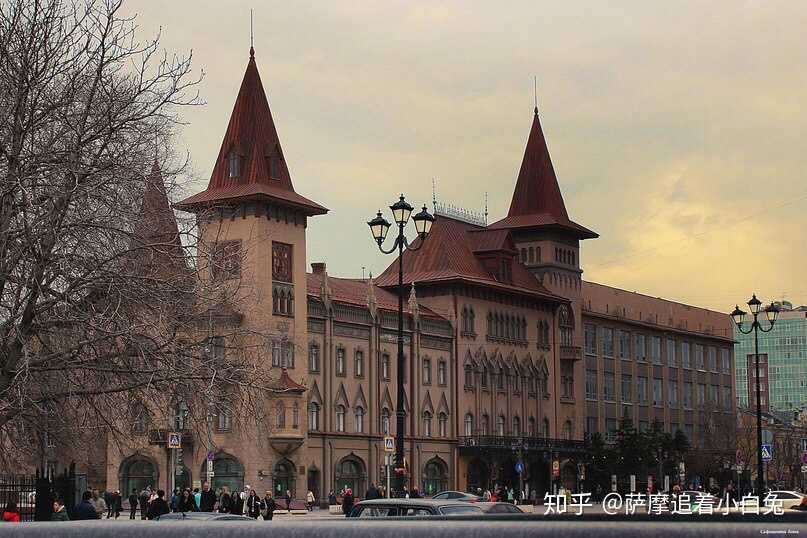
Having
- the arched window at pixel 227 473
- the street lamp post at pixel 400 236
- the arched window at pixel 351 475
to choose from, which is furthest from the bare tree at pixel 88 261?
the arched window at pixel 351 475

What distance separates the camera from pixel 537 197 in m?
105

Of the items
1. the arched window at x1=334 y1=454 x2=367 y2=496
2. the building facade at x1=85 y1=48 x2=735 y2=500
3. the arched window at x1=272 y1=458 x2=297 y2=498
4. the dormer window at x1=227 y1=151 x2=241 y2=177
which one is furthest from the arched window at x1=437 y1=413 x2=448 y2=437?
the dormer window at x1=227 y1=151 x2=241 y2=177

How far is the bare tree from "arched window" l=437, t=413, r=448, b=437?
64289 millimetres

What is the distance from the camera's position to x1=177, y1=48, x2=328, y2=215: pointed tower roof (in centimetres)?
7544

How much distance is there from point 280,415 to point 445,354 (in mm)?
19434

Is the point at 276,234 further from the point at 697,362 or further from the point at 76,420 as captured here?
the point at 697,362

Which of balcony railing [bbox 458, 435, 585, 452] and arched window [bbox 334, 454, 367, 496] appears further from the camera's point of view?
balcony railing [bbox 458, 435, 585, 452]

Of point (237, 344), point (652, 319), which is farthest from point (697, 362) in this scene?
point (237, 344)

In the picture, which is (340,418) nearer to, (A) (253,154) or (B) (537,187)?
(A) (253,154)

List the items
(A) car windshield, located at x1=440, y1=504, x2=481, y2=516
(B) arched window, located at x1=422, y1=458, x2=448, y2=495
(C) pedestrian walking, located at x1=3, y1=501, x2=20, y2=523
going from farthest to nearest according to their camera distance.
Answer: (B) arched window, located at x1=422, y1=458, x2=448, y2=495 → (C) pedestrian walking, located at x1=3, y1=501, x2=20, y2=523 → (A) car windshield, located at x1=440, y1=504, x2=481, y2=516

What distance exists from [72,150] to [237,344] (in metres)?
5.39

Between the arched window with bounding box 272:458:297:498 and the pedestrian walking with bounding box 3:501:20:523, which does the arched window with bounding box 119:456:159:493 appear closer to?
the arched window with bounding box 272:458:297:498

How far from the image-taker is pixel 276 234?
76.2 m

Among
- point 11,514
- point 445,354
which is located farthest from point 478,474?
point 11,514
